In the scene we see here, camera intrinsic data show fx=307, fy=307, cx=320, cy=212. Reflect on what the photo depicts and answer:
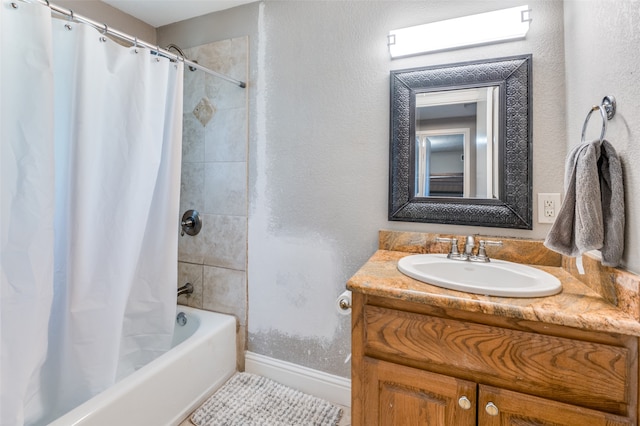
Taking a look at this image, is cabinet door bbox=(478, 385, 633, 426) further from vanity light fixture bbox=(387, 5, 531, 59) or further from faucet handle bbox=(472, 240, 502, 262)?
vanity light fixture bbox=(387, 5, 531, 59)

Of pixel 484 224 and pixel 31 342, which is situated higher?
pixel 484 224

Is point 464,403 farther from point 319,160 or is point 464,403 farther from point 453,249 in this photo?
point 319,160

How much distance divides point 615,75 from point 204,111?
195 centimetres

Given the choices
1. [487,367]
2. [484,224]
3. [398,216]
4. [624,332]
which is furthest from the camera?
[398,216]

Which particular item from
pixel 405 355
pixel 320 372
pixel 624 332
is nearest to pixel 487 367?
pixel 405 355

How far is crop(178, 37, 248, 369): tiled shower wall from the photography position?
1865mm

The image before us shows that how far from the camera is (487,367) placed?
2.96 ft

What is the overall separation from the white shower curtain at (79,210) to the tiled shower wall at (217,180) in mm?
352

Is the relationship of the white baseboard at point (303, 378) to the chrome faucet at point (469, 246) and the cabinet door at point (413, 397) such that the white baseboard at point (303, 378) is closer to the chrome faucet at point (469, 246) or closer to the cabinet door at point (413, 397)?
the cabinet door at point (413, 397)

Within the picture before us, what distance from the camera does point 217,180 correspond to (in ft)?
6.32

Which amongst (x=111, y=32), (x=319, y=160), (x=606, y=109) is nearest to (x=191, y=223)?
(x=319, y=160)

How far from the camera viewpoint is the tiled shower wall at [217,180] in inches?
73.4

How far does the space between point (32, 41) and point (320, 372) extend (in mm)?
1860

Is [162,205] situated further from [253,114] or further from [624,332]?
[624,332]
